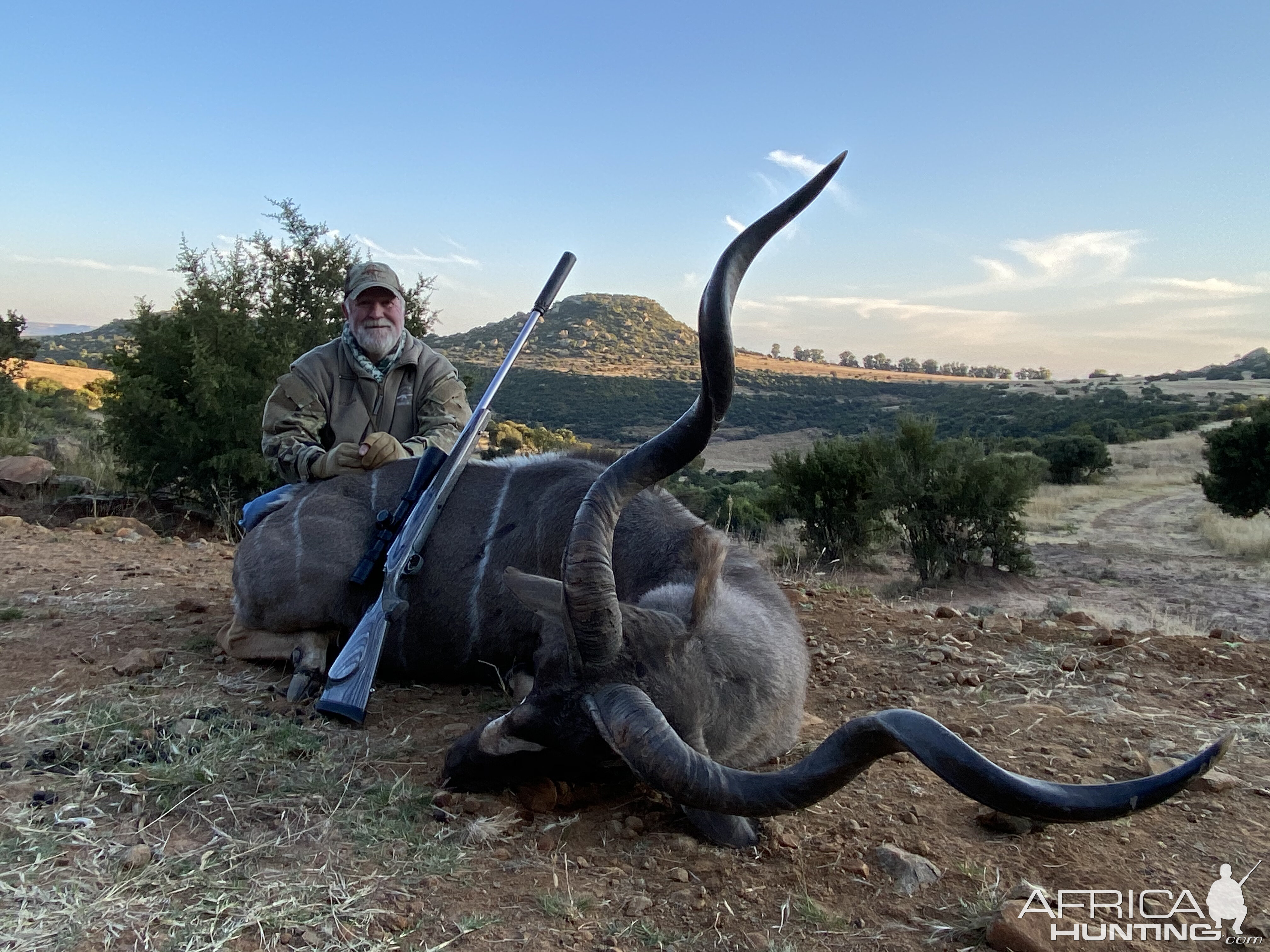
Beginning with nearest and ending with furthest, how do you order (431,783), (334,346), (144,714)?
1. (431,783)
2. (144,714)
3. (334,346)

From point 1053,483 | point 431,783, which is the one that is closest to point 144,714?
point 431,783

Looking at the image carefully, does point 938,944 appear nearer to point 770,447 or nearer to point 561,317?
point 770,447

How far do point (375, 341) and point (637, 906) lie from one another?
453cm

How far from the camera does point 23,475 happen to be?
11102 mm

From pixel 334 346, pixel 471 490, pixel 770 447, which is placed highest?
pixel 334 346

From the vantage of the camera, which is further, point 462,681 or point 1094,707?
point 462,681

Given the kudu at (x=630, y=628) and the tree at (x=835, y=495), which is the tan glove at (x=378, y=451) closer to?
the kudu at (x=630, y=628)

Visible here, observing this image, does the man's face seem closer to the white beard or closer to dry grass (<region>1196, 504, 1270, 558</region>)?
the white beard

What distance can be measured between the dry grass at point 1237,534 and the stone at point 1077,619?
1315cm

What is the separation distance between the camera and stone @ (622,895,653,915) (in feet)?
8.54

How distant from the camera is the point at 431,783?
3531 mm

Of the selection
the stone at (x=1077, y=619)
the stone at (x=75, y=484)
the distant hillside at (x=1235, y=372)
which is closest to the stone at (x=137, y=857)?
the stone at (x=1077, y=619)

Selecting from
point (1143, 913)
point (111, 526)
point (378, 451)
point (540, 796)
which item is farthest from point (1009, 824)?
point (111, 526)

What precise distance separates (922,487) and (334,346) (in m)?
10.8
